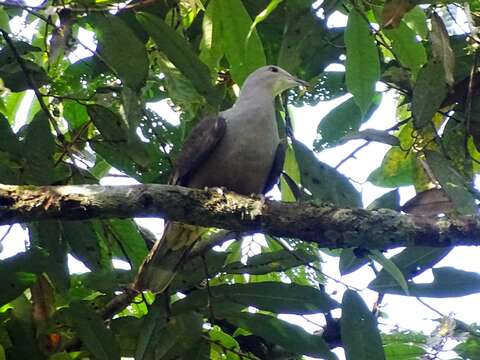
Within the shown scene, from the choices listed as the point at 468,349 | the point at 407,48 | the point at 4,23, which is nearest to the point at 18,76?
the point at 4,23

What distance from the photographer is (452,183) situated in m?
3.24

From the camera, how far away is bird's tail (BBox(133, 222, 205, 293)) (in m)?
3.47

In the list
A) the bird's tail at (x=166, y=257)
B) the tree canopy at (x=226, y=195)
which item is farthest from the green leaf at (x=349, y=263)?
the bird's tail at (x=166, y=257)

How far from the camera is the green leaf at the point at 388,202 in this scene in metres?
3.28

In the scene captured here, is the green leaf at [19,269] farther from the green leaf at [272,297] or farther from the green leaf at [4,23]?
the green leaf at [4,23]

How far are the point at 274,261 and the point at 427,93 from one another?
829mm

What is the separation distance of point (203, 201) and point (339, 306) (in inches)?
27.2

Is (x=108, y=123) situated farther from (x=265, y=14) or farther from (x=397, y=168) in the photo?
(x=397, y=168)

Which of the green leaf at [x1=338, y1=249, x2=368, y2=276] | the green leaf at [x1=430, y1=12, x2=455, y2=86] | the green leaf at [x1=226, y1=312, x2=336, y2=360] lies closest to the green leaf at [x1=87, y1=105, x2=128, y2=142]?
the green leaf at [x1=226, y1=312, x2=336, y2=360]

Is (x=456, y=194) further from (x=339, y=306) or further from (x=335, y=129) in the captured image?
(x=335, y=129)

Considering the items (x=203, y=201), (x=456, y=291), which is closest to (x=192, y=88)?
(x=203, y=201)

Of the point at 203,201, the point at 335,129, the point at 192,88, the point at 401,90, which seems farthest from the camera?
the point at 335,129

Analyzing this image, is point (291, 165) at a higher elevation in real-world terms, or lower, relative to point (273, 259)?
higher

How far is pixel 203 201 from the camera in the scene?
2988 mm
